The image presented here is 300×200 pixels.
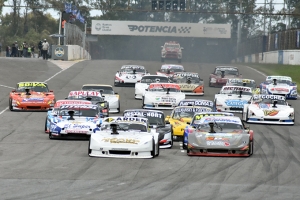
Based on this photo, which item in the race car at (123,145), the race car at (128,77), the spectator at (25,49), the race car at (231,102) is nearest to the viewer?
the race car at (123,145)

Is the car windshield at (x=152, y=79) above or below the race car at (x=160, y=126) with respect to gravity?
above

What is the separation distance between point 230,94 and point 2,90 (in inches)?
541

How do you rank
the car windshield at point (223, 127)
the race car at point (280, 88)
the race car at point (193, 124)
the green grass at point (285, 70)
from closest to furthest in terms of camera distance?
the car windshield at point (223, 127), the race car at point (193, 124), the race car at point (280, 88), the green grass at point (285, 70)

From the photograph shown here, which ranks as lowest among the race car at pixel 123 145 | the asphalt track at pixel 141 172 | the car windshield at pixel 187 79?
the asphalt track at pixel 141 172

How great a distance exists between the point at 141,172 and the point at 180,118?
343 inches

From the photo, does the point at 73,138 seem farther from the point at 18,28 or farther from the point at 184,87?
the point at 18,28

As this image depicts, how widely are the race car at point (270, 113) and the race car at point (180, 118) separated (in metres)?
3.41

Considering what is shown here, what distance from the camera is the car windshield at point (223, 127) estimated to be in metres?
21.1

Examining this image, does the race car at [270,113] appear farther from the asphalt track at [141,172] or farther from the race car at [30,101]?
the race car at [30,101]

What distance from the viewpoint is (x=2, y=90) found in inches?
1672

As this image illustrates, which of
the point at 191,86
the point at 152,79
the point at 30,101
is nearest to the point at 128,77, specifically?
the point at 152,79

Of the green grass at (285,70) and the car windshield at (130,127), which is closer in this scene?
the car windshield at (130,127)

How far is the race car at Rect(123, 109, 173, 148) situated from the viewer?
72.4ft

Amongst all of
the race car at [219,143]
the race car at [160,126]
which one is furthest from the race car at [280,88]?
the race car at [219,143]
